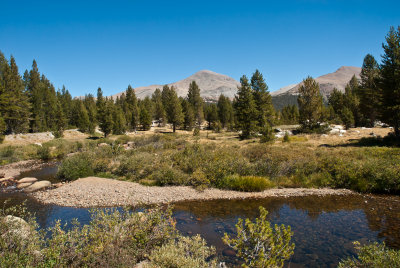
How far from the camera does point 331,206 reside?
37.6ft

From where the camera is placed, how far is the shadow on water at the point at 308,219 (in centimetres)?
754

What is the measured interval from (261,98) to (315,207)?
106 ft

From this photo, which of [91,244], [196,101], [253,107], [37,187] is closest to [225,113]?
[196,101]

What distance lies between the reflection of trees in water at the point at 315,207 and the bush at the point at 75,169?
414 inches

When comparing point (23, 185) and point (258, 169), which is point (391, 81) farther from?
Answer: point (23, 185)

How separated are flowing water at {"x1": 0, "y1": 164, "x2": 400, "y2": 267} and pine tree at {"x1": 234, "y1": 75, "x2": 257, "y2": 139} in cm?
2640

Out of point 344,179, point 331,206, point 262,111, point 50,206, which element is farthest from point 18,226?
point 262,111

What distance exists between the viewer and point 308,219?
10023mm

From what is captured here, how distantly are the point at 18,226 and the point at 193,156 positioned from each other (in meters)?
14.2

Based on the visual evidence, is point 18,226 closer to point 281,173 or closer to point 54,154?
point 281,173

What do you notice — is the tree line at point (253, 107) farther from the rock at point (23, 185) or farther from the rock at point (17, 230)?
the rock at point (17, 230)

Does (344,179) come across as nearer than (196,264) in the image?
No

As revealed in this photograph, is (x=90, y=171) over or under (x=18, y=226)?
under

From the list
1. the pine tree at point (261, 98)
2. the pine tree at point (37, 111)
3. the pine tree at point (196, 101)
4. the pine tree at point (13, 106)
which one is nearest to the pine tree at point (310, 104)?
the pine tree at point (261, 98)
